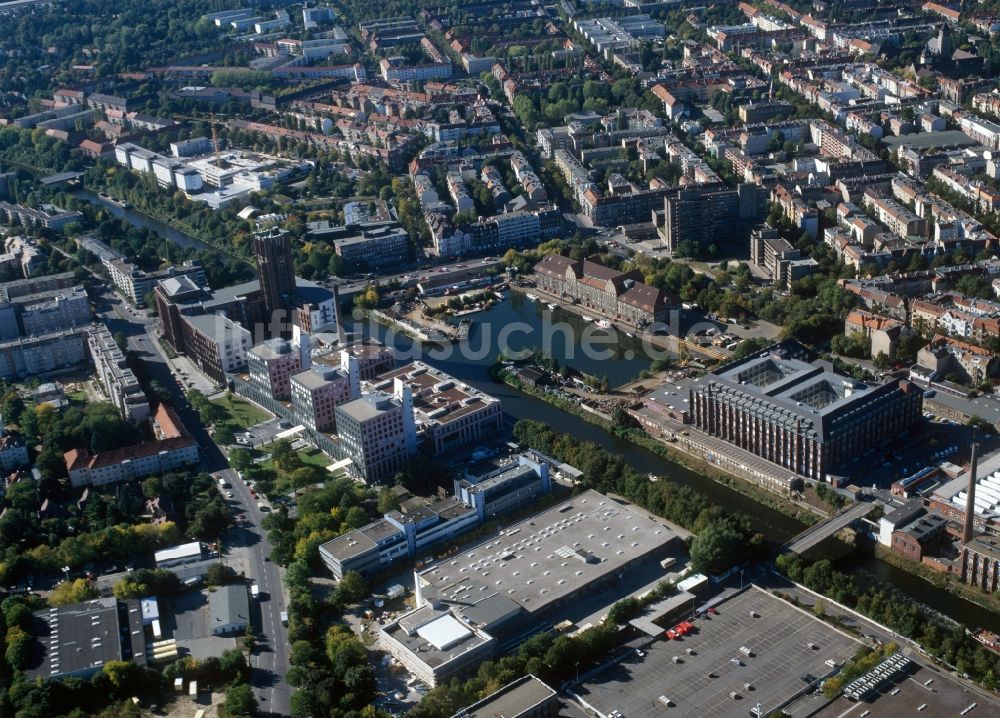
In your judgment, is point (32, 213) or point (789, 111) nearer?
point (32, 213)

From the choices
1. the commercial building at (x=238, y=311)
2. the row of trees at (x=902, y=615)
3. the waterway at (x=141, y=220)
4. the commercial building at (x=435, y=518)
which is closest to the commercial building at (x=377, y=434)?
the commercial building at (x=435, y=518)

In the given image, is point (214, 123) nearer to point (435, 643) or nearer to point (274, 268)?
point (274, 268)

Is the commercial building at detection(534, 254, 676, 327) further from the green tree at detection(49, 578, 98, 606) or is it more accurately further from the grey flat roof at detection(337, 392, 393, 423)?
the green tree at detection(49, 578, 98, 606)

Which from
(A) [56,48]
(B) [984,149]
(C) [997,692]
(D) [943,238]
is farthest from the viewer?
(A) [56,48]

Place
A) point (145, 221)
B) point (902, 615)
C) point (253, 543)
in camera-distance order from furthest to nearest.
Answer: point (145, 221) < point (253, 543) < point (902, 615)

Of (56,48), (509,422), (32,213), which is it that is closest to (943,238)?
(509,422)

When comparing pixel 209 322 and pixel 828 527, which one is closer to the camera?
pixel 828 527

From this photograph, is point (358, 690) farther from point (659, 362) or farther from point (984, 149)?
point (984, 149)

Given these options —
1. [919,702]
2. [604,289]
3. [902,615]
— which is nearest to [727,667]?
[919,702]
